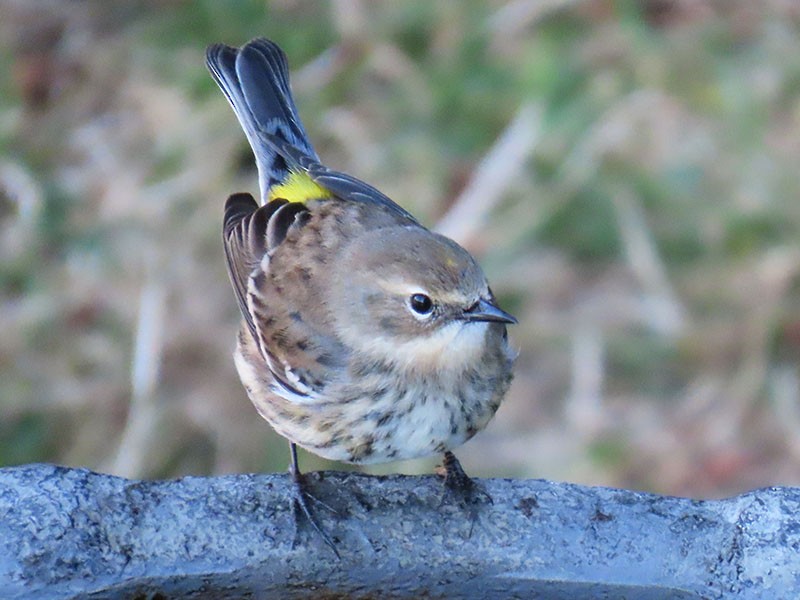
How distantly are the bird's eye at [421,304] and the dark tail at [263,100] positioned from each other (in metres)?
1.04

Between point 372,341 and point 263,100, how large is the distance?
1167 mm

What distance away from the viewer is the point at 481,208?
179 inches

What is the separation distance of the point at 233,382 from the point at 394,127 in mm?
1228

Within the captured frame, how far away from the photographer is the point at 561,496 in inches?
85.9

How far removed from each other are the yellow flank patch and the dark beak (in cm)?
88

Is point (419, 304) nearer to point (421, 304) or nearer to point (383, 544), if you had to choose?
point (421, 304)

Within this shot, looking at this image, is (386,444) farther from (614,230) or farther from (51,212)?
(51,212)

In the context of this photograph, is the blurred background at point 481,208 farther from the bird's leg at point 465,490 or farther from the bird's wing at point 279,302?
the bird's leg at point 465,490

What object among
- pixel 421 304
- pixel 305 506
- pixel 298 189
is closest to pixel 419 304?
pixel 421 304

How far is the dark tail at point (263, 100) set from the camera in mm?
3533

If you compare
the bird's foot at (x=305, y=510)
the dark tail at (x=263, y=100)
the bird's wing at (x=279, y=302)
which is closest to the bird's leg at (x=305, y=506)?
the bird's foot at (x=305, y=510)

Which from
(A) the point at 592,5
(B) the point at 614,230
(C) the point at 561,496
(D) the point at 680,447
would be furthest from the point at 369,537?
(A) the point at 592,5

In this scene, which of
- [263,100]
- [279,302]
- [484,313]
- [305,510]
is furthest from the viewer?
[263,100]

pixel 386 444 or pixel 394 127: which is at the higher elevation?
pixel 394 127
